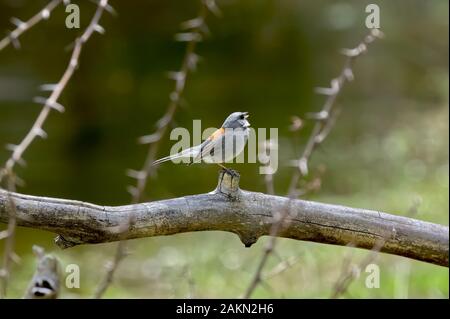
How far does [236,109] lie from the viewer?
36.0 ft

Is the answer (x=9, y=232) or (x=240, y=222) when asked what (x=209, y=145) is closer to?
(x=240, y=222)

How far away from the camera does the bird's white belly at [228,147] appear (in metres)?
2.98

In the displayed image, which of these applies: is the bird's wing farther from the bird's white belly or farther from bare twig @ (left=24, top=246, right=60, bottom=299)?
bare twig @ (left=24, top=246, right=60, bottom=299)

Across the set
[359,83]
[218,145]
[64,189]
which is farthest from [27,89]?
[218,145]

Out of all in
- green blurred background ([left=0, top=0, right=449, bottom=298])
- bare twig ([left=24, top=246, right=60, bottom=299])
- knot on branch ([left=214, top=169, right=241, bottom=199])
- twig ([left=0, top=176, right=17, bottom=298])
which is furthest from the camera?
green blurred background ([left=0, top=0, right=449, bottom=298])

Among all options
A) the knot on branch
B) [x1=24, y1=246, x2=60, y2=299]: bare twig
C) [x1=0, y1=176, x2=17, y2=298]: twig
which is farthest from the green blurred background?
[x1=0, y1=176, x2=17, y2=298]: twig

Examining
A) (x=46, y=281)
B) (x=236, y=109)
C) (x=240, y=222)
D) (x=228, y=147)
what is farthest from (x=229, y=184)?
(x=236, y=109)

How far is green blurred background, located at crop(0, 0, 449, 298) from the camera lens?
6199 millimetres

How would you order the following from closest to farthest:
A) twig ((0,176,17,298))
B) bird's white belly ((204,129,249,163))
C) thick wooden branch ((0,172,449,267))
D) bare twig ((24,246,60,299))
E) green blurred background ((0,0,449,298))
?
twig ((0,176,17,298)) < thick wooden branch ((0,172,449,267)) < bird's white belly ((204,129,249,163)) < bare twig ((24,246,60,299)) < green blurred background ((0,0,449,298))

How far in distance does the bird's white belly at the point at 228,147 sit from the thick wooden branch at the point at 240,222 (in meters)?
0.18

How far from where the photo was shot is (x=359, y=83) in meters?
13.1

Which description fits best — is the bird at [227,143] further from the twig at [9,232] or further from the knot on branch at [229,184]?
the twig at [9,232]

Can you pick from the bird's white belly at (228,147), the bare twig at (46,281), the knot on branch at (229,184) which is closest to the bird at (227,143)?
the bird's white belly at (228,147)

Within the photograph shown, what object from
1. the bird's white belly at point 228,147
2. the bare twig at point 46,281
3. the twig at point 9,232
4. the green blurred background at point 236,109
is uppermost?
the green blurred background at point 236,109
